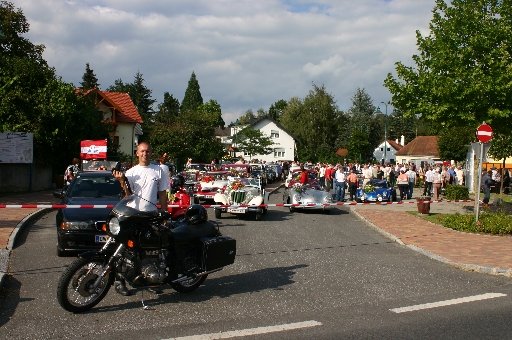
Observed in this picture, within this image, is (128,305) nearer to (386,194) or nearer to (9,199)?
(9,199)

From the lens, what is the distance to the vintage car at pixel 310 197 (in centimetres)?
1978

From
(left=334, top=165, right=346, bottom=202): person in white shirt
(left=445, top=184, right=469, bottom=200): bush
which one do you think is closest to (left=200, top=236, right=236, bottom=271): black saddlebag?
(left=334, top=165, right=346, bottom=202): person in white shirt

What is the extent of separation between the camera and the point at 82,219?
32.8 ft

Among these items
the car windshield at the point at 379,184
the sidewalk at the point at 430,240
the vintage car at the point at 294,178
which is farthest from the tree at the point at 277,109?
the sidewalk at the point at 430,240

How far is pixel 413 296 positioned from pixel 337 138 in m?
83.5

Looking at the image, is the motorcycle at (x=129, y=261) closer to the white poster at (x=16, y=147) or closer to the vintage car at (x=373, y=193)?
the vintage car at (x=373, y=193)

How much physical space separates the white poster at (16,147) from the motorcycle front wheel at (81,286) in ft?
69.5

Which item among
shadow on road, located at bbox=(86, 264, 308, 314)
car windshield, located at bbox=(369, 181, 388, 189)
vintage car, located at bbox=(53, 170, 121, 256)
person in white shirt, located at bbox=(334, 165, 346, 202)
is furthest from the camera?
car windshield, located at bbox=(369, 181, 388, 189)

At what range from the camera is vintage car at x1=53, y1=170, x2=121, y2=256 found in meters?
9.84

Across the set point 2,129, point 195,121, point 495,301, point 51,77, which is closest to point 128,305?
point 495,301

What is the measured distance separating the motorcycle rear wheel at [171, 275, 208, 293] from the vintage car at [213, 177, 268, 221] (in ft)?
29.4

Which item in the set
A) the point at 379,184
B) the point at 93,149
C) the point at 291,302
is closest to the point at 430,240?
the point at 291,302

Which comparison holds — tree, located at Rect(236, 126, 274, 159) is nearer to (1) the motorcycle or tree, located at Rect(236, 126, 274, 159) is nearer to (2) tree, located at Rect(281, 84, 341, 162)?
(2) tree, located at Rect(281, 84, 341, 162)

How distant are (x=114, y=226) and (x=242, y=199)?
11.4 meters
